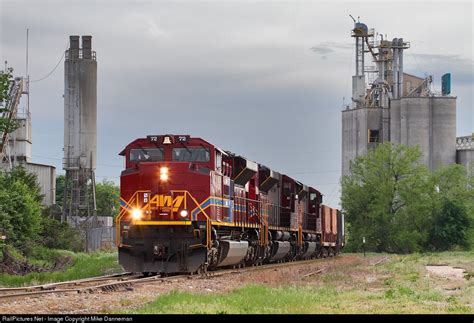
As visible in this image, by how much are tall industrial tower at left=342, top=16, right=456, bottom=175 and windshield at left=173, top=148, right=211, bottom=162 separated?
5348cm

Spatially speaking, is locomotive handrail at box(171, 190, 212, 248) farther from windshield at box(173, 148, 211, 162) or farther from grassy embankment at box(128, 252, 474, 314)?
grassy embankment at box(128, 252, 474, 314)

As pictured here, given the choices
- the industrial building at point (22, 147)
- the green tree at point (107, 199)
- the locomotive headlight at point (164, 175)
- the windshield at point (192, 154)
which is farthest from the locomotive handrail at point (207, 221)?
the green tree at point (107, 199)

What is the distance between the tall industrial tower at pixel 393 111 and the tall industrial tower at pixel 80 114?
26094mm

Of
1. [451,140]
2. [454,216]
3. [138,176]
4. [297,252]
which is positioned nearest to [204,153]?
[138,176]

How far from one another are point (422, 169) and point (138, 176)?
48.4 meters

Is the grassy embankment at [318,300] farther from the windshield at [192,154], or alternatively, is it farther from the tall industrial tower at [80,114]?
the tall industrial tower at [80,114]

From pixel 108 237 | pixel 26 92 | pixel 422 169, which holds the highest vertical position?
pixel 26 92

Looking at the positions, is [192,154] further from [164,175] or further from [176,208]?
[176,208]

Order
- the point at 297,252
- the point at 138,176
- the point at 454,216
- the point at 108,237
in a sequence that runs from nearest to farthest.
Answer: the point at 138,176
the point at 297,252
the point at 108,237
the point at 454,216

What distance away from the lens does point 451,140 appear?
79.9 meters

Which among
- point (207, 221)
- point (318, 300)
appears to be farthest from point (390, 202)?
point (318, 300)

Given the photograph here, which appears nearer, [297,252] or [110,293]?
[110,293]

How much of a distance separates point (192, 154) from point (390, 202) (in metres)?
46.4
